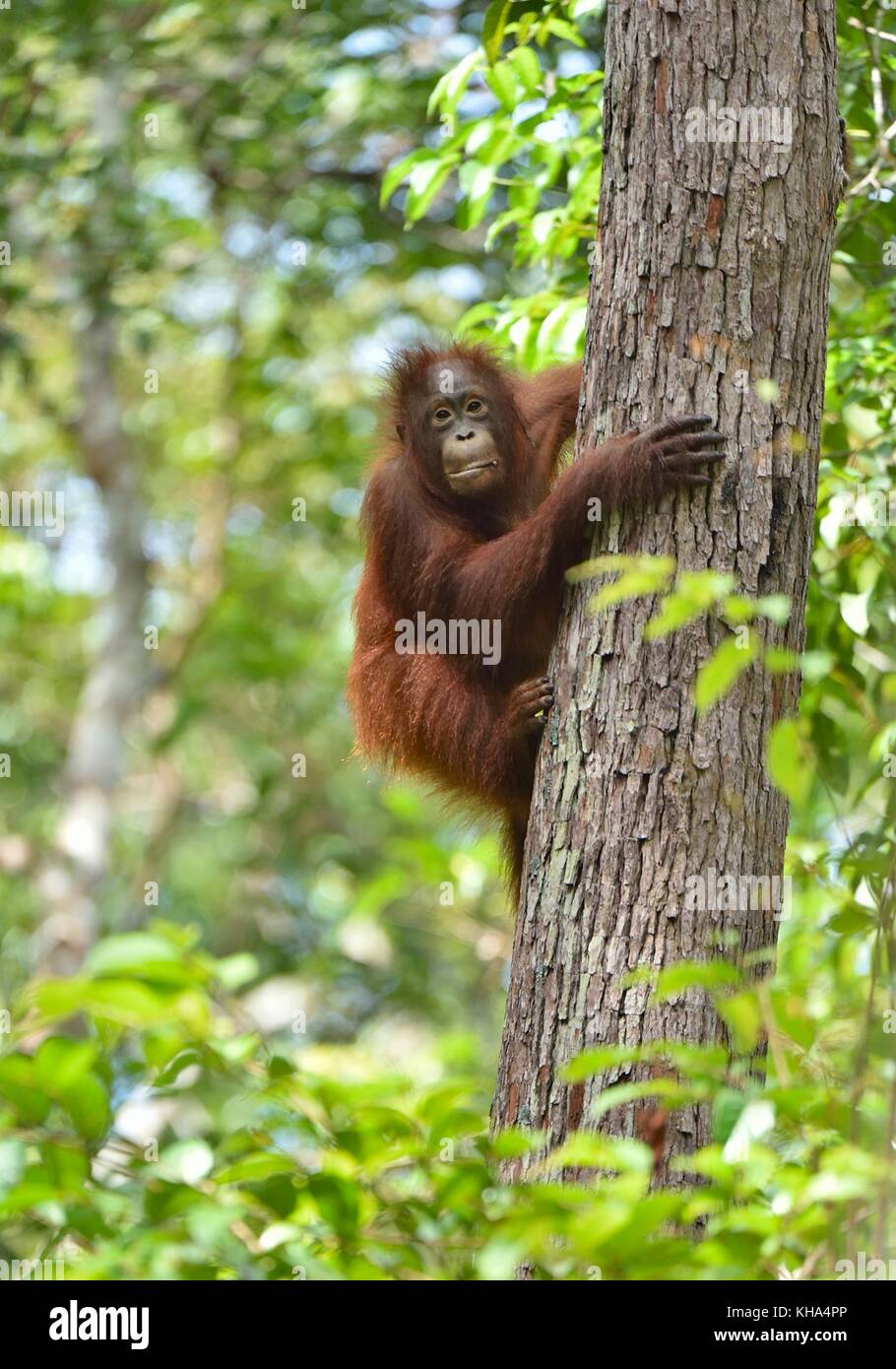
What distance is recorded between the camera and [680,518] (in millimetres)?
3221

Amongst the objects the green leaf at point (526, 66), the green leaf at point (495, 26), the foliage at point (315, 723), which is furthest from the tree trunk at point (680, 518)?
the green leaf at point (526, 66)

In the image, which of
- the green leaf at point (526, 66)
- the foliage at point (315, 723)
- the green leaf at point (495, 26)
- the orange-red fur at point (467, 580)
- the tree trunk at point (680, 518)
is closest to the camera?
the foliage at point (315, 723)

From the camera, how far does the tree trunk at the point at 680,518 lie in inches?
118

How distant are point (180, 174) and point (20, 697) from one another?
17.8 ft

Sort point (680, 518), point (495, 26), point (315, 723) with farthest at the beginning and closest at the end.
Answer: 1. point (315, 723)
2. point (495, 26)
3. point (680, 518)

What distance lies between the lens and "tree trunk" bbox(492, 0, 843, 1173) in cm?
299

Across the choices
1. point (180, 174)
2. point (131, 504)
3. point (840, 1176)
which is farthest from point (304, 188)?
point (840, 1176)

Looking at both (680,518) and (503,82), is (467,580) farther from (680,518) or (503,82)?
(503,82)

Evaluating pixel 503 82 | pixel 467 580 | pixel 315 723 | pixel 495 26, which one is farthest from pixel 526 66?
pixel 315 723

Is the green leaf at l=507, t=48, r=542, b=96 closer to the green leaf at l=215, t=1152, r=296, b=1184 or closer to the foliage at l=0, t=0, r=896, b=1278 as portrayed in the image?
the foliage at l=0, t=0, r=896, b=1278

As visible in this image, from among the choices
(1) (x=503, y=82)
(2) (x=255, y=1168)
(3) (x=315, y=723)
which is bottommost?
(2) (x=255, y=1168)

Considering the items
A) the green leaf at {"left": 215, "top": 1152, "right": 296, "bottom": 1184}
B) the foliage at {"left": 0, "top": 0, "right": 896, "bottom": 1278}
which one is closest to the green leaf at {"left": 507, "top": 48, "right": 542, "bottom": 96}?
the foliage at {"left": 0, "top": 0, "right": 896, "bottom": 1278}

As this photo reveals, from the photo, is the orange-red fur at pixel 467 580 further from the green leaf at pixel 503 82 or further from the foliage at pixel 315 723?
the green leaf at pixel 503 82

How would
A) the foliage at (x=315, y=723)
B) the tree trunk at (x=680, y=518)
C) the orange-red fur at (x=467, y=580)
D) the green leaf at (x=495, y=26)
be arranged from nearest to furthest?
1. the foliage at (x=315, y=723)
2. the tree trunk at (x=680, y=518)
3. the orange-red fur at (x=467, y=580)
4. the green leaf at (x=495, y=26)
